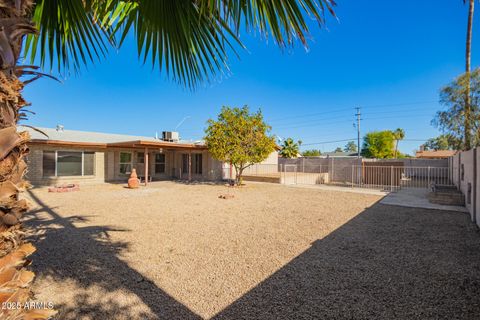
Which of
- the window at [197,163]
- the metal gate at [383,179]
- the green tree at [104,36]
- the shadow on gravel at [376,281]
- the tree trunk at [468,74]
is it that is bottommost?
the shadow on gravel at [376,281]

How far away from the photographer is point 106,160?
55.1 feet

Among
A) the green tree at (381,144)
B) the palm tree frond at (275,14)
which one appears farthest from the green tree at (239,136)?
the green tree at (381,144)

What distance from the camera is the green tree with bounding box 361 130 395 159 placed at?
4763 centimetres

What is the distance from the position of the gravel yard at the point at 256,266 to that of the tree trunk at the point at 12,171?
2.03 m

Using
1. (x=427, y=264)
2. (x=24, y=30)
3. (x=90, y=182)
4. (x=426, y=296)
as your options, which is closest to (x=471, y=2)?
(x=427, y=264)

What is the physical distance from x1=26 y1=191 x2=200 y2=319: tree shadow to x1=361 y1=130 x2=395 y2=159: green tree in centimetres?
5094

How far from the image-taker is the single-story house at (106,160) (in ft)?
45.8

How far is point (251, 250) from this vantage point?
4832 mm

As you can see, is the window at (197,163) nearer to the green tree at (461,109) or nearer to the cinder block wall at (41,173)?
the cinder block wall at (41,173)

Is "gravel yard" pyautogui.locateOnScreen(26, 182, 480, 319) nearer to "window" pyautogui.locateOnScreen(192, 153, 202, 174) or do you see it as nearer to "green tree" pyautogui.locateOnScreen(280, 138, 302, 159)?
"window" pyautogui.locateOnScreen(192, 153, 202, 174)

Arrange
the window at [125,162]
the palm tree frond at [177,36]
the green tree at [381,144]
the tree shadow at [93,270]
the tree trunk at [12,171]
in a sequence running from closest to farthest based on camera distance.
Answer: the tree trunk at [12,171] → the palm tree frond at [177,36] → the tree shadow at [93,270] → the window at [125,162] → the green tree at [381,144]

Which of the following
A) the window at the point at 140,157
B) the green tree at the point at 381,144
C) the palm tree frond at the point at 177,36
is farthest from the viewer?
the green tree at the point at 381,144

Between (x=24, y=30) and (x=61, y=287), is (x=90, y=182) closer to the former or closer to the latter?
(x=61, y=287)

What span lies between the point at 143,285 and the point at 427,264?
4634 millimetres
